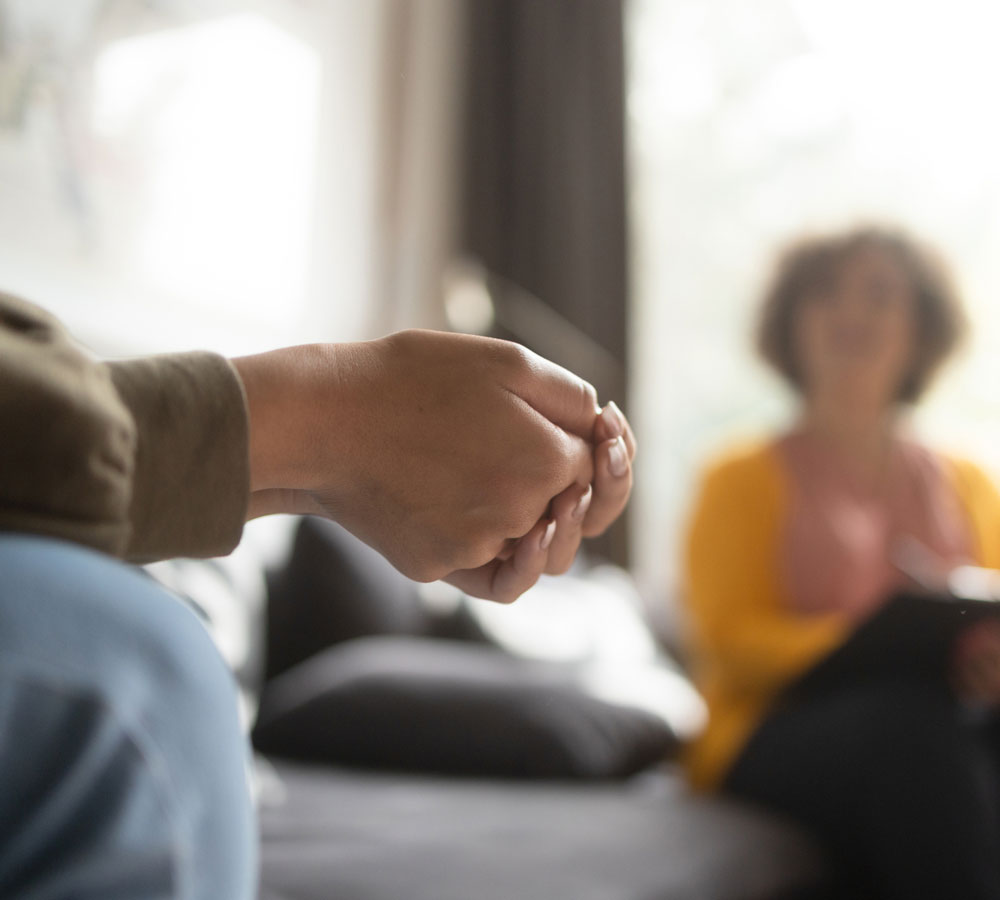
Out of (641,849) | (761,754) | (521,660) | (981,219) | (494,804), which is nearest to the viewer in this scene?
(641,849)


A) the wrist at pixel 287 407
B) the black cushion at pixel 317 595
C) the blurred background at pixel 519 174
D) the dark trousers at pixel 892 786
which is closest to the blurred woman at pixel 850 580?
the dark trousers at pixel 892 786

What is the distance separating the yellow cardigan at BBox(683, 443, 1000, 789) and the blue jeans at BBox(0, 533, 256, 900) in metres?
1.19

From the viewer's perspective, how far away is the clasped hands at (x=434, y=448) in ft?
1.30

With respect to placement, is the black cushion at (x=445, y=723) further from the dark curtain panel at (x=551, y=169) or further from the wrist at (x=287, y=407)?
the dark curtain panel at (x=551, y=169)

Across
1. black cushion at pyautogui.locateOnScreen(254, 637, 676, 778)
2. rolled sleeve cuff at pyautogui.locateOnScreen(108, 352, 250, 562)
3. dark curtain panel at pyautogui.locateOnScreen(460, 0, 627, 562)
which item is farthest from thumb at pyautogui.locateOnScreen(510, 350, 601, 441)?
dark curtain panel at pyautogui.locateOnScreen(460, 0, 627, 562)

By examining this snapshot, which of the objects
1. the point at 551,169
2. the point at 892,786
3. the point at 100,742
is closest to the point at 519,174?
the point at 551,169

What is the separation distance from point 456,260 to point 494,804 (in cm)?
216

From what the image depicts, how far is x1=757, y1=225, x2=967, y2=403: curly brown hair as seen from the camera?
1.71m

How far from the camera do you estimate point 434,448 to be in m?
0.42

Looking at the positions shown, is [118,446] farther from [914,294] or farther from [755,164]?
[755,164]

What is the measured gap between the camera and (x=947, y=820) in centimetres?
113

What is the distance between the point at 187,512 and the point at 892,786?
1.05 m

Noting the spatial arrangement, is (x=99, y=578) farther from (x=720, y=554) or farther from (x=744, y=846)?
(x=720, y=554)

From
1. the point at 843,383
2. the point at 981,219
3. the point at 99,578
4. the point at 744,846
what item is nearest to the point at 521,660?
the point at 744,846
